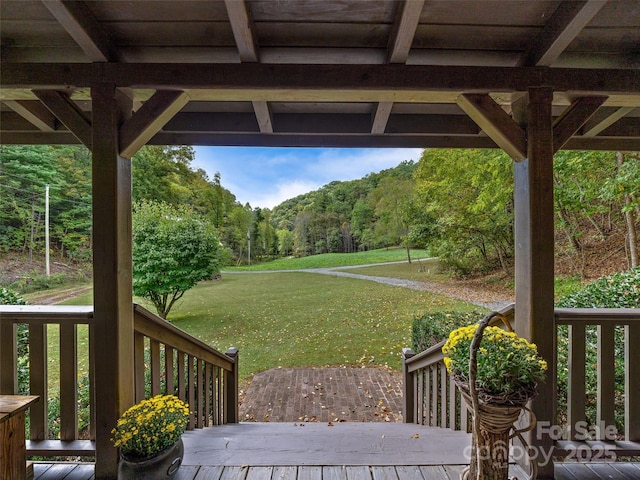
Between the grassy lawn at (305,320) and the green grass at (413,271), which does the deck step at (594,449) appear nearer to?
the grassy lawn at (305,320)

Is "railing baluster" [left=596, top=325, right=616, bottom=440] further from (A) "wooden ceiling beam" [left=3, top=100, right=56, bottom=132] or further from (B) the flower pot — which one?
(A) "wooden ceiling beam" [left=3, top=100, right=56, bottom=132]

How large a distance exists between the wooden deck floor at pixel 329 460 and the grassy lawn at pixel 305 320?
10.1 feet

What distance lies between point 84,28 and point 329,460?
2.75 m

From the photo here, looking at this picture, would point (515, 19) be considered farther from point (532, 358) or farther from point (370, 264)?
point (370, 264)

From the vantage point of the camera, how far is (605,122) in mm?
2178

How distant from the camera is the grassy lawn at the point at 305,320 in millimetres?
5414

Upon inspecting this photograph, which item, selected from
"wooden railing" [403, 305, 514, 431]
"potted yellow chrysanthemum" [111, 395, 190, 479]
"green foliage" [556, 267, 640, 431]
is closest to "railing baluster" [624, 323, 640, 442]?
"green foliage" [556, 267, 640, 431]

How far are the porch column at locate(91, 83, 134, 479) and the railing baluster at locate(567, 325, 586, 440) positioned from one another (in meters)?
2.70

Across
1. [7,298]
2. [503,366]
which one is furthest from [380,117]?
[7,298]

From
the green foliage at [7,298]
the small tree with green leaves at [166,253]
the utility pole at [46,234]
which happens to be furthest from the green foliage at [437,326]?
the utility pole at [46,234]

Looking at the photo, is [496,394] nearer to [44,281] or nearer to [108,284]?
A: [108,284]

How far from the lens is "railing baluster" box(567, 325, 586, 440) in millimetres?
1678

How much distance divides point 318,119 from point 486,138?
5.06 feet

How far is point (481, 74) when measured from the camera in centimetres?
162
